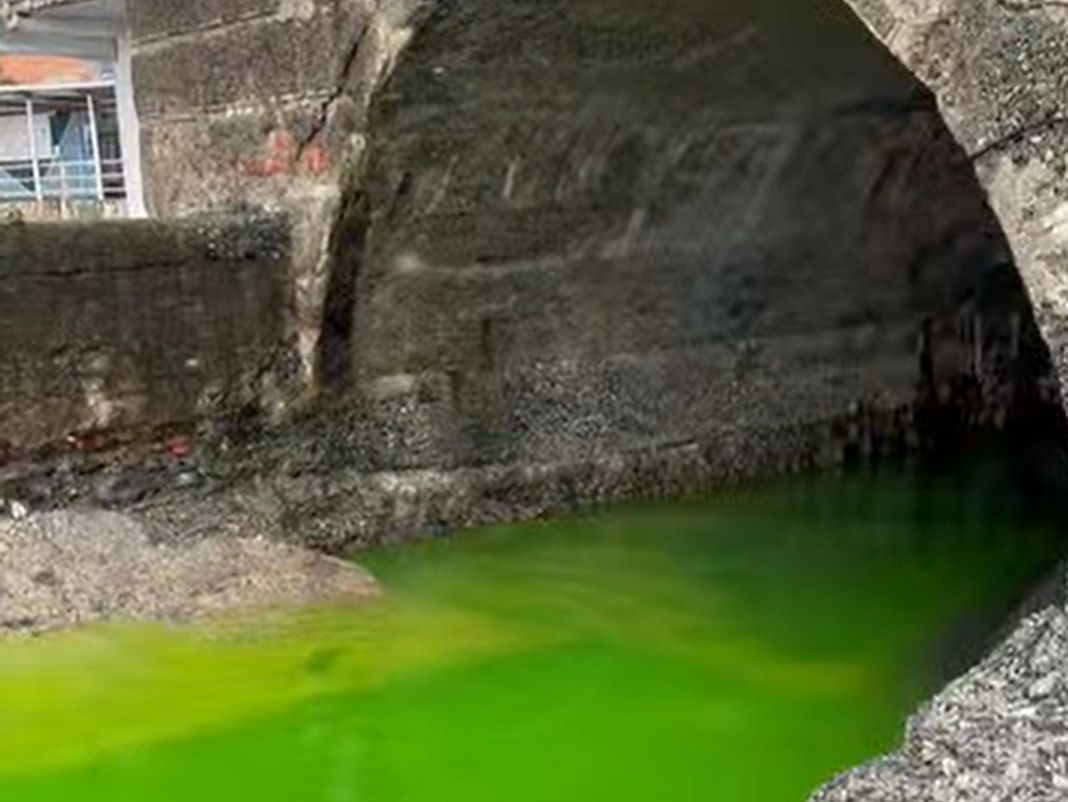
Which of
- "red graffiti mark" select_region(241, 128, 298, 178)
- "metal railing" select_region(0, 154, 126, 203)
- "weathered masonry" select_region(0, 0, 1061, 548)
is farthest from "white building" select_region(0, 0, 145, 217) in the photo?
"red graffiti mark" select_region(241, 128, 298, 178)

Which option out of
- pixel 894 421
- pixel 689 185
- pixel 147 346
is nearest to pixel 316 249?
pixel 147 346

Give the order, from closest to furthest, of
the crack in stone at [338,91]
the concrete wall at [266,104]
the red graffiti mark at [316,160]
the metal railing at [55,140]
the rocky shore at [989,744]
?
the rocky shore at [989,744] < the crack in stone at [338,91] < the concrete wall at [266,104] < the red graffiti mark at [316,160] < the metal railing at [55,140]

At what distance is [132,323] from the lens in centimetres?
406

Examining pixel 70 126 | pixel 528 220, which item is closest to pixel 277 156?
pixel 528 220

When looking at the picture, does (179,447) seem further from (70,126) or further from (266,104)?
(70,126)

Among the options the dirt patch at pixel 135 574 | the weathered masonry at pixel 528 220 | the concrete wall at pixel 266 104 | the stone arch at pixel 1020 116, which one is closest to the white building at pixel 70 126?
the weathered masonry at pixel 528 220

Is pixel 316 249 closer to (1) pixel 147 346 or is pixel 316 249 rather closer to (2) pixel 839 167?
(1) pixel 147 346

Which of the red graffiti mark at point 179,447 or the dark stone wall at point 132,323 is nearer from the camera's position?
the dark stone wall at point 132,323

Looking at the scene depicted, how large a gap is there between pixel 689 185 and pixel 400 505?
1227 mm

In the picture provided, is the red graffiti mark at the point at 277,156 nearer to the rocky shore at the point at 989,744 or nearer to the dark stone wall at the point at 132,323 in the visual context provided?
the dark stone wall at the point at 132,323

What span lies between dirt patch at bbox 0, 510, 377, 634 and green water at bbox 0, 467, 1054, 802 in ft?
0.32

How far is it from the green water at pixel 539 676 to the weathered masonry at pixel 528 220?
0.31 metres

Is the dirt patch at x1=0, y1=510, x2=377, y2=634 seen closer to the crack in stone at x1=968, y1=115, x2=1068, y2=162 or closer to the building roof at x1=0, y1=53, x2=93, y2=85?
the crack in stone at x1=968, y1=115, x2=1068, y2=162

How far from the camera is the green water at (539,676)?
2980 millimetres
